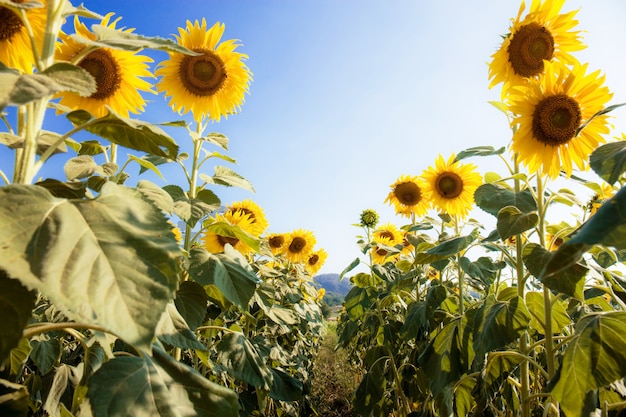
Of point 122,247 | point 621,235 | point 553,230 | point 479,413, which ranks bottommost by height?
point 479,413

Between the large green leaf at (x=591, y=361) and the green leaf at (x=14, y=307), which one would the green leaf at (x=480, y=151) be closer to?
the large green leaf at (x=591, y=361)

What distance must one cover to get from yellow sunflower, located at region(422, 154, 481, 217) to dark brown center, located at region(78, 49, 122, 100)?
3300 millimetres

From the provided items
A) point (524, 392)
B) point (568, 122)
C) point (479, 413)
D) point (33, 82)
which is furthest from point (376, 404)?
point (33, 82)

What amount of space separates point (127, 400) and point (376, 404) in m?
3.18

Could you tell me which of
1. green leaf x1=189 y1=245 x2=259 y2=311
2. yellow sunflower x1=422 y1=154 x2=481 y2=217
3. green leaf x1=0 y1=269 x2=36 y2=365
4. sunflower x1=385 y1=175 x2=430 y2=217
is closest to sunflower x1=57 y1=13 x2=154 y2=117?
green leaf x1=189 y1=245 x2=259 y2=311

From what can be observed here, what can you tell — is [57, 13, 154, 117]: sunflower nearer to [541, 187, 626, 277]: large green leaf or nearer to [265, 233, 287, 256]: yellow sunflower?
[541, 187, 626, 277]: large green leaf

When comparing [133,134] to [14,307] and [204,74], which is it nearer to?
[14,307]

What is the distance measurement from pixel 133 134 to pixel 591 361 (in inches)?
61.2

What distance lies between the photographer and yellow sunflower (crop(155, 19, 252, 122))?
268 centimetres

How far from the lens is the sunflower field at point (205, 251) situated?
63 centimetres

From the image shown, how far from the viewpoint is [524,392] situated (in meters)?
1.99

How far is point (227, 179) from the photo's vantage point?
2.10m

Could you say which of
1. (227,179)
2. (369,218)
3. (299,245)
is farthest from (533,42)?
(299,245)

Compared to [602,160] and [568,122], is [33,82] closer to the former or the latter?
[602,160]
